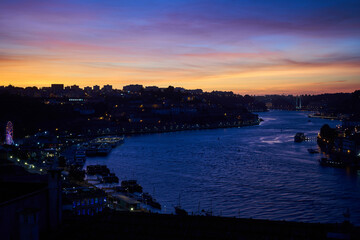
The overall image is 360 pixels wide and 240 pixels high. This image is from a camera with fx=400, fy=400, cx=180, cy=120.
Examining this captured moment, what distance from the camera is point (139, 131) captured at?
25031mm

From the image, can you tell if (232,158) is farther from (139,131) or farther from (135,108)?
(135,108)

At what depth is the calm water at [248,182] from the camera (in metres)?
6.44

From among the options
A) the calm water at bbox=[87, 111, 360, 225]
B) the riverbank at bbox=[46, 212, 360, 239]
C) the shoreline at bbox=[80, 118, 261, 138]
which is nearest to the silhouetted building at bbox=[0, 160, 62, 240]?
the riverbank at bbox=[46, 212, 360, 239]

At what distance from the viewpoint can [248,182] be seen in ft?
28.0

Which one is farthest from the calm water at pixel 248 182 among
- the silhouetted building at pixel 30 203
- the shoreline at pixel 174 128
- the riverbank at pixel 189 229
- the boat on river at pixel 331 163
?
the shoreline at pixel 174 128

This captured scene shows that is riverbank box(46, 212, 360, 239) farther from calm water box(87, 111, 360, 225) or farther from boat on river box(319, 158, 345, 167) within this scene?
boat on river box(319, 158, 345, 167)

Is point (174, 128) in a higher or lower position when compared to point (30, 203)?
lower

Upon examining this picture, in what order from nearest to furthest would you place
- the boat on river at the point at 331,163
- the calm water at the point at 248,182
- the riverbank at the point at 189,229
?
1. the riverbank at the point at 189,229
2. the calm water at the point at 248,182
3. the boat on river at the point at 331,163

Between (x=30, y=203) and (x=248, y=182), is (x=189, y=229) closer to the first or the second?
(x=30, y=203)

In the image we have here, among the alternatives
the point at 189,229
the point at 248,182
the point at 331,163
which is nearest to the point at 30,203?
the point at 189,229

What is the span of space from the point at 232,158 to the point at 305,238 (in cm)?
1038

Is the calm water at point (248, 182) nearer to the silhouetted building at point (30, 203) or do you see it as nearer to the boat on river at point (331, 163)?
the boat on river at point (331, 163)

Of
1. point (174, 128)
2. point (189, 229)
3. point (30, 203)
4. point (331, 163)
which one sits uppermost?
point (30, 203)

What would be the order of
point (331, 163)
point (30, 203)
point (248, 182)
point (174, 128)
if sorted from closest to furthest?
point (30, 203), point (248, 182), point (331, 163), point (174, 128)
